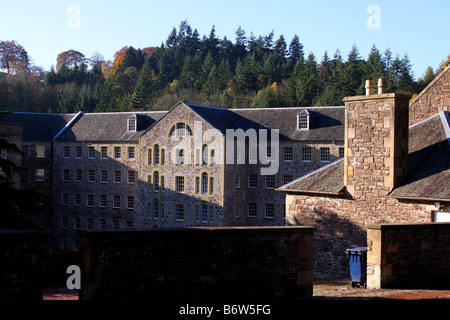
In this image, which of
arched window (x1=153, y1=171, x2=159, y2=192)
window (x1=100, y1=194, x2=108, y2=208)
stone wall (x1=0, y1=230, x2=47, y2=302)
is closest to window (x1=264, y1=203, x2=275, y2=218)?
arched window (x1=153, y1=171, x2=159, y2=192)

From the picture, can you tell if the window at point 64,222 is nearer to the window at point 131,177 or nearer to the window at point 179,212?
the window at point 131,177

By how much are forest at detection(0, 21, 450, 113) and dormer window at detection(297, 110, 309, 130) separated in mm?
20040

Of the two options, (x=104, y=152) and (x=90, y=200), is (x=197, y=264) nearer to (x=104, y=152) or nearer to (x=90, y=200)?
(x=104, y=152)

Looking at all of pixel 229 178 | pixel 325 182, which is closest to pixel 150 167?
pixel 229 178

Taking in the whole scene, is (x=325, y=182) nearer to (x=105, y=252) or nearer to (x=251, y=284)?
(x=251, y=284)

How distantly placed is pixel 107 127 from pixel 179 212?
13.7 metres

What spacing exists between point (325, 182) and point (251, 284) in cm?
897

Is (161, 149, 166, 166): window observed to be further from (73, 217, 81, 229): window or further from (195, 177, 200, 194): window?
(73, 217, 81, 229): window

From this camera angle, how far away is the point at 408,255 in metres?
13.9

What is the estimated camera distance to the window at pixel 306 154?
46781 mm

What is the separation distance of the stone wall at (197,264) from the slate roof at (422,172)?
242 inches

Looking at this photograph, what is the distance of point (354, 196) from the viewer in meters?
19.2

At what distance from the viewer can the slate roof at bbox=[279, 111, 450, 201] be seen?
1739 centimetres

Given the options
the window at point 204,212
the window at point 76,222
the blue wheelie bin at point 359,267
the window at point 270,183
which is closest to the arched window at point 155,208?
the window at point 204,212
